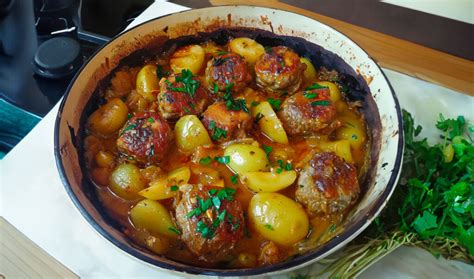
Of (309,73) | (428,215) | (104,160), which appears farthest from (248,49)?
(428,215)

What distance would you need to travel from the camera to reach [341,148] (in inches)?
74.5

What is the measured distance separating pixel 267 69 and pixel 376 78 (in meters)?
0.45

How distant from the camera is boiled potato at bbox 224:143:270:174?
1799mm

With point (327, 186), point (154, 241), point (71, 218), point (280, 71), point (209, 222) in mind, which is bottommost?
point (71, 218)

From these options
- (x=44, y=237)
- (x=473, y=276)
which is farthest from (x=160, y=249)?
(x=473, y=276)

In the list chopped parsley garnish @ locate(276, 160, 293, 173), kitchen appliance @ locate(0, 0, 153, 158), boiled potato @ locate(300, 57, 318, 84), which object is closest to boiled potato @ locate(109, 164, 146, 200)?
chopped parsley garnish @ locate(276, 160, 293, 173)

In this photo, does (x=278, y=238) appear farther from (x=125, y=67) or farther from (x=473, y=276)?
(x=125, y=67)

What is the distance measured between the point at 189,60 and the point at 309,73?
552mm

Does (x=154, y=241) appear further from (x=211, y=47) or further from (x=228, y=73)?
(x=211, y=47)

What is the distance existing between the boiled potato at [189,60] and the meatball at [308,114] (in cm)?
46

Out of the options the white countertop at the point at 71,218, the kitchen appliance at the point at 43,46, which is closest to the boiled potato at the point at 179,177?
the white countertop at the point at 71,218

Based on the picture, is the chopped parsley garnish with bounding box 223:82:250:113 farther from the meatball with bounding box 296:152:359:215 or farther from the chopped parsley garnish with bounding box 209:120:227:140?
the meatball with bounding box 296:152:359:215

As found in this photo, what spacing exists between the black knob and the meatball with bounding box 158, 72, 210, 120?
2.89 ft

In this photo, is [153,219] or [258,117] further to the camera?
[258,117]
